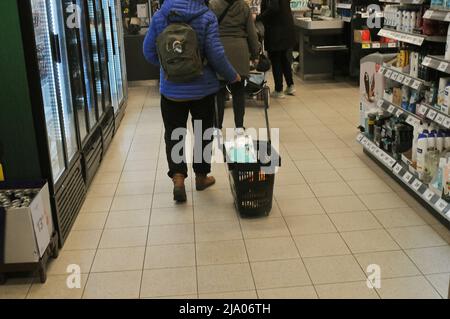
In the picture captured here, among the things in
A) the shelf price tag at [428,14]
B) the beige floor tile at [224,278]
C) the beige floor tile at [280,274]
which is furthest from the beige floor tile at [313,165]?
the beige floor tile at [224,278]

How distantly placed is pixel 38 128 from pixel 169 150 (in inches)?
47.5

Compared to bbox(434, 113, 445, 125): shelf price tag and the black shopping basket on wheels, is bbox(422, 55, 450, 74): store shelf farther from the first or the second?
the black shopping basket on wheels

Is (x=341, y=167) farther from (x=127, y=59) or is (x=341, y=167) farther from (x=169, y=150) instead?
(x=127, y=59)

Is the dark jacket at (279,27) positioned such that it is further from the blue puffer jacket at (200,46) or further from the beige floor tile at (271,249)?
the beige floor tile at (271,249)

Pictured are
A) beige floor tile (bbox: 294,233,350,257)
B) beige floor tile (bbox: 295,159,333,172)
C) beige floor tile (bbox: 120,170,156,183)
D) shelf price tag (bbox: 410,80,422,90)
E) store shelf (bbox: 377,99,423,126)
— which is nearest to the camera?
beige floor tile (bbox: 294,233,350,257)

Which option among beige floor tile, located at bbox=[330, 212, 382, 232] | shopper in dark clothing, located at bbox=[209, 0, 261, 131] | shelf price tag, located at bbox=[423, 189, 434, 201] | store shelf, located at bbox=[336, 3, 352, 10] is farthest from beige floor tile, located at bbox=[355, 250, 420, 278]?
store shelf, located at bbox=[336, 3, 352, 10]

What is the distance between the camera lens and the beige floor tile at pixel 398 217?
12.6ft

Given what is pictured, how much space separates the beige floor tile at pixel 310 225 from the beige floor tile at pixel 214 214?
17.1 inches

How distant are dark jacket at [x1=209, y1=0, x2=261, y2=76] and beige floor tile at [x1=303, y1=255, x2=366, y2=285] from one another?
9.20ft

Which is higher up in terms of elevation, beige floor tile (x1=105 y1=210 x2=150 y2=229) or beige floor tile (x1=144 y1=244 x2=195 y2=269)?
beige floor tile (x1=105 y1=210 x2=150 y2=229)

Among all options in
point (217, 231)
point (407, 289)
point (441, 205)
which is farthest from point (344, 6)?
point (407, 289)

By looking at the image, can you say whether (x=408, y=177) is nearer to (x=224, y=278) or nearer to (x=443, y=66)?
(x=443, y=66)

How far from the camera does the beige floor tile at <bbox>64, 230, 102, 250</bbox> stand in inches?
145
